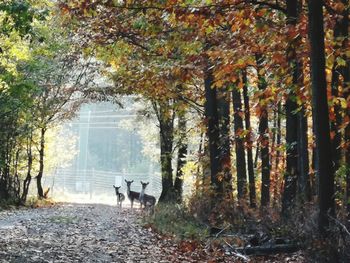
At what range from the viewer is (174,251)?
1105 cm

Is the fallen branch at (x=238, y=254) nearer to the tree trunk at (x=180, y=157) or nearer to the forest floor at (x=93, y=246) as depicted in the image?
the forest floor at (x=93, y=246)

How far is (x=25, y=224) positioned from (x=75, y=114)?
47.2 feet

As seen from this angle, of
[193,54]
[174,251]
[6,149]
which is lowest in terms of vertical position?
[174,251]

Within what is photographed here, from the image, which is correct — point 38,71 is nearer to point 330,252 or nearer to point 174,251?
point 174,251

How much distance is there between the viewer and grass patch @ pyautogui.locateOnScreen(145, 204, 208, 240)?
41.7 feet

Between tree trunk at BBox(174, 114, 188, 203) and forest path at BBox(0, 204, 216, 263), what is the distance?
906 cm

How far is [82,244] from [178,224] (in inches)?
164

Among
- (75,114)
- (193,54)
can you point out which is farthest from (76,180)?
(193,54)

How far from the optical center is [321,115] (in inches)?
276

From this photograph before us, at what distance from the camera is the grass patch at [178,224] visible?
41.7 feet

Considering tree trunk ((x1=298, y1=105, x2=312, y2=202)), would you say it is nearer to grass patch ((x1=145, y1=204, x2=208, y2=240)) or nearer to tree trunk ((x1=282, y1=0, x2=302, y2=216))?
tree trunk ((x1=282, y1=0, x2=302, y2=216))

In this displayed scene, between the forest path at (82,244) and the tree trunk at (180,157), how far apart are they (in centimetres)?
906

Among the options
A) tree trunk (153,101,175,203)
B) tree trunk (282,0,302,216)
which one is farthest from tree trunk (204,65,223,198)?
tree trunk (153,101,175,203)

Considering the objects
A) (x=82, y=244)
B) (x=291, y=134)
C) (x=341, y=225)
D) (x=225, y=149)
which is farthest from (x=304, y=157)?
(x=225, y=149)
